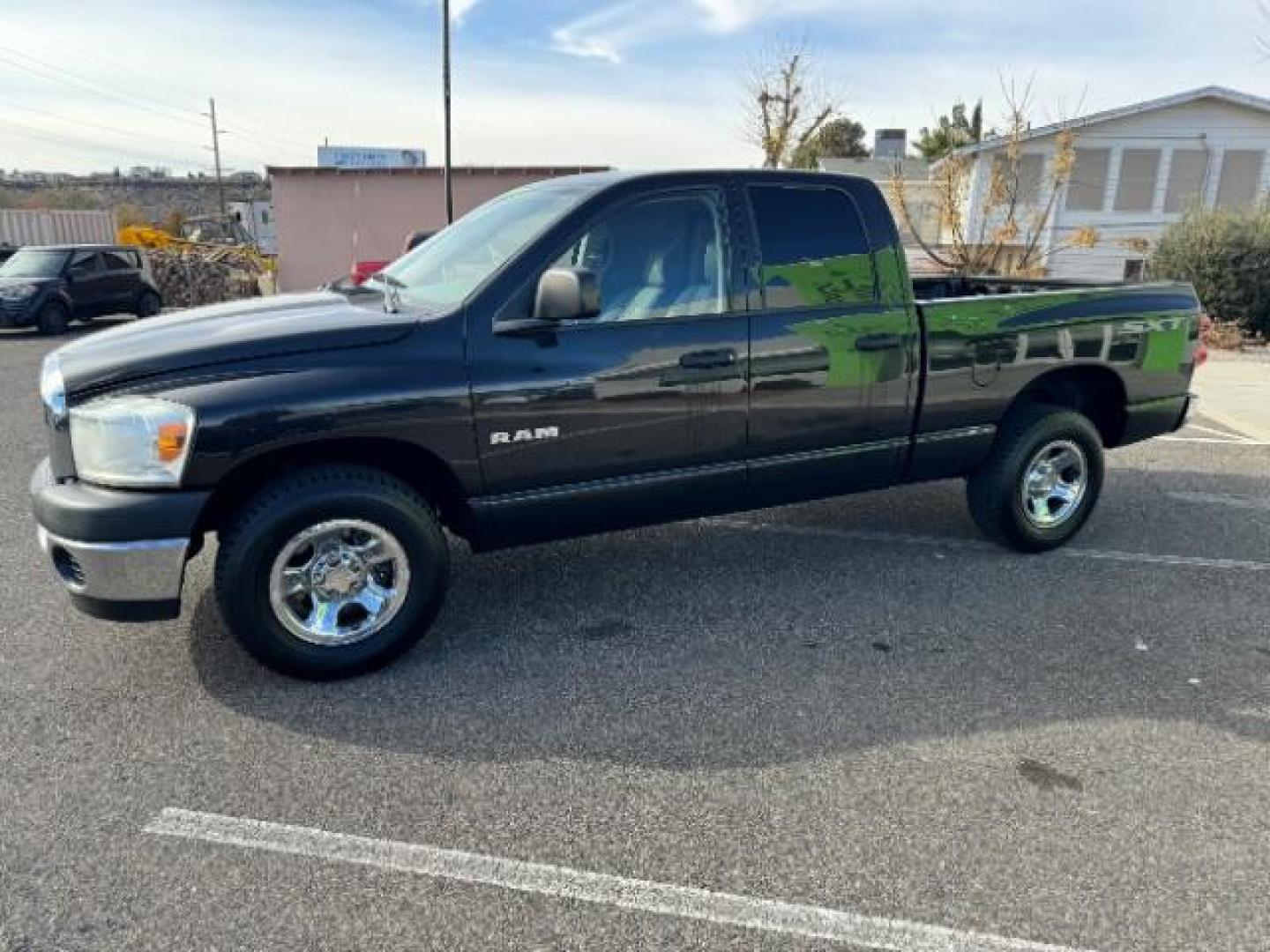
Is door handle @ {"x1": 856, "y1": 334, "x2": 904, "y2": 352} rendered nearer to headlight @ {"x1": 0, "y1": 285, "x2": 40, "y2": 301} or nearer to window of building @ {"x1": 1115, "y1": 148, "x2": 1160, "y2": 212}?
headlight @ {"x1": 0, "y1": 285, "x2": 40, "y2": 301}

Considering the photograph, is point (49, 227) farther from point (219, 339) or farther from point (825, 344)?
point (825, 344)

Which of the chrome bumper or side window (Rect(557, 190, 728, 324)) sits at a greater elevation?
side window (Rect(557, 190, 728, 324))

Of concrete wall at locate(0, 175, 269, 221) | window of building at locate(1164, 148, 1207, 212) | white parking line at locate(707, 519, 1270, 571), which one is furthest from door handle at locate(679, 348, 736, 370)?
concrete wall at locate(0, 175, 269, 221)

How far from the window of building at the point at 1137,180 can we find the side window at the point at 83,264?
84.8 feet

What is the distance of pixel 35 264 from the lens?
53.4ft

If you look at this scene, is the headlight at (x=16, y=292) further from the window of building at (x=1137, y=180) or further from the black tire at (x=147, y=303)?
the window of building at (x=1137, y=180)

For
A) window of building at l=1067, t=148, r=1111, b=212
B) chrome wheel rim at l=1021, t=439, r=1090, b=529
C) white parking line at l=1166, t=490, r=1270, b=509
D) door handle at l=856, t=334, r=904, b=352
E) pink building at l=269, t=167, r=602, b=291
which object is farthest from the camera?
window of building at l=1067, t=148, r=1111, b=212

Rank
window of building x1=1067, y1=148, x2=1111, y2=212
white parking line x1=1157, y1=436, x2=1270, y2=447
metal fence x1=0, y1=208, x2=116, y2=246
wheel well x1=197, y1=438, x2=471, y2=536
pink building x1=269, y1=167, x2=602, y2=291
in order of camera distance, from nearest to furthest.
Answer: wheel well x1=197, y1=438, x2=471, y2=536 → white parking line x1=1157, y1=436, x2=1270, y2=447 → pink building x1=269, y1=167, x2=602, y2=291 → window of building x1=1067, y1=148, x2=1111, y2=212 → metal fence x1=0, y1=208, x2=116, y2=246

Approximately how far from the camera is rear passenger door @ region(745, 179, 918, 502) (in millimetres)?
3945

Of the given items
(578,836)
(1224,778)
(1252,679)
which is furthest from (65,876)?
(1252,679)

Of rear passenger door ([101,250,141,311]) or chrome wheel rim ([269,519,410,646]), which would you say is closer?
chrome wheel rim ([269,519,410,646])

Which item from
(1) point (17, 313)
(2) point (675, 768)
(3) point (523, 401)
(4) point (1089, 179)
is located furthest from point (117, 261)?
(4) point (1089, 179)

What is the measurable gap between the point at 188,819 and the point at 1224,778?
128 inches

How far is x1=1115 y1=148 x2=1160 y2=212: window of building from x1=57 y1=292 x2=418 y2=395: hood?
27584mm
